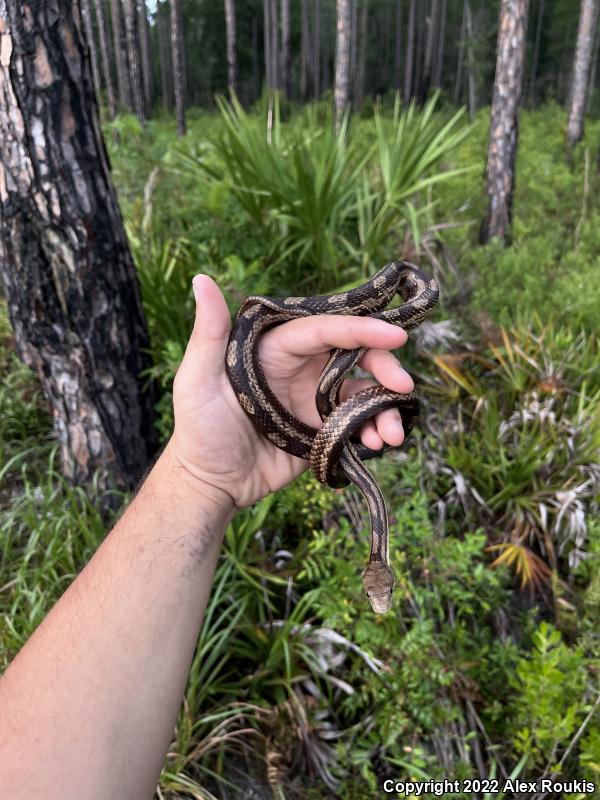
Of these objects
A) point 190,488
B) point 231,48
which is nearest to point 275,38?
point 231,48

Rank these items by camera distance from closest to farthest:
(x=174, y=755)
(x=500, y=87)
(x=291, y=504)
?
(x=174, y=755), (x=291, y=504), (x=500, y=87)

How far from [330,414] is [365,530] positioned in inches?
54.8

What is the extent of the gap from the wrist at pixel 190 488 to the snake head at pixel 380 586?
0.72m

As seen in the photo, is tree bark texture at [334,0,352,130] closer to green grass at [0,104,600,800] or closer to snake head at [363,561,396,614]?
green grass at [0,104,600,800]

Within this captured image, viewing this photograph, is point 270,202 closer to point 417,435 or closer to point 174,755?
point 417,435

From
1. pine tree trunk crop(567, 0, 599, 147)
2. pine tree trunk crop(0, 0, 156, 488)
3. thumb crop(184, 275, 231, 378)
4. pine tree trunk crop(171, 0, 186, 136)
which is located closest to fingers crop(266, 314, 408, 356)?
thumb crop(184, 275, 231, 378)

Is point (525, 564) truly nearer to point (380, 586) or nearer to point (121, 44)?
point (380, 586)

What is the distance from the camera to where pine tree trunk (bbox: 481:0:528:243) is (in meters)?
9.13

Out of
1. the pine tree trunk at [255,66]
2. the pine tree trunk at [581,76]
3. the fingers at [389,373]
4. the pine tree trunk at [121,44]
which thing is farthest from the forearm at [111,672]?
the pine tree trunk at [255,66]

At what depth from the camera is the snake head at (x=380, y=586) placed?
2385 millimetres

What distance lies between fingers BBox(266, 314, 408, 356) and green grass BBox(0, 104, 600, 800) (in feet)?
4.74

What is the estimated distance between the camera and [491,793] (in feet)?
9.69

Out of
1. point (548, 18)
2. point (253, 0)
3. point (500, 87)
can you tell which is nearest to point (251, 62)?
point (253, 0)

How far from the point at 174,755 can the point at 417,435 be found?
283 centimetres
